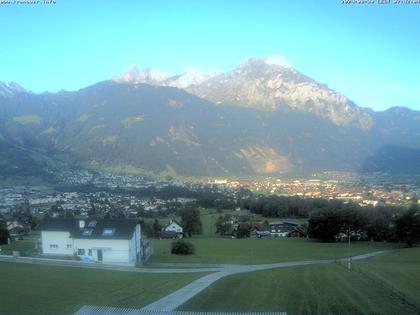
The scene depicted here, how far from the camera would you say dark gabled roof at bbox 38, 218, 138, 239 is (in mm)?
44000

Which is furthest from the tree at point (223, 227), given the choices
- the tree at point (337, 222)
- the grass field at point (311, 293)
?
the grass field at point (311, 293)

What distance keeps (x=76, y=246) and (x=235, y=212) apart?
5828cm

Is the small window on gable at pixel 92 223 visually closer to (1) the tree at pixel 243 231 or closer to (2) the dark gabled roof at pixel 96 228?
(2) the dark gabled roof at pixel 96 228

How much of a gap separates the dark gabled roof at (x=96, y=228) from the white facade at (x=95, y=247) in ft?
1.06

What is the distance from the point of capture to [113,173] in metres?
185

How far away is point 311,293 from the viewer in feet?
79.3

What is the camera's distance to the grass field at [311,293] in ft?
66.9

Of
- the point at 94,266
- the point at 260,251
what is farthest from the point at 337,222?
the point at 94,266

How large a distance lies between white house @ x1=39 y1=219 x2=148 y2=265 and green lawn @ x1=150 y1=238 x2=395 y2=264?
9.66ft

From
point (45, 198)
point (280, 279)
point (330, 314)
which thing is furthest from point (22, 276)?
point (45, 198)

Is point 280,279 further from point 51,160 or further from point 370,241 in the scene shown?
point 51,160

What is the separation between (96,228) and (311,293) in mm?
26095

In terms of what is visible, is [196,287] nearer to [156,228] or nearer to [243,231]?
[156,228]

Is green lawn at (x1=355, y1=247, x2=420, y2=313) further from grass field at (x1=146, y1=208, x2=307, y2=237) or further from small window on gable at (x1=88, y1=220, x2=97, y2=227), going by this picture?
grass field at (x1=146, y1=208, x2=307, y2=237)
